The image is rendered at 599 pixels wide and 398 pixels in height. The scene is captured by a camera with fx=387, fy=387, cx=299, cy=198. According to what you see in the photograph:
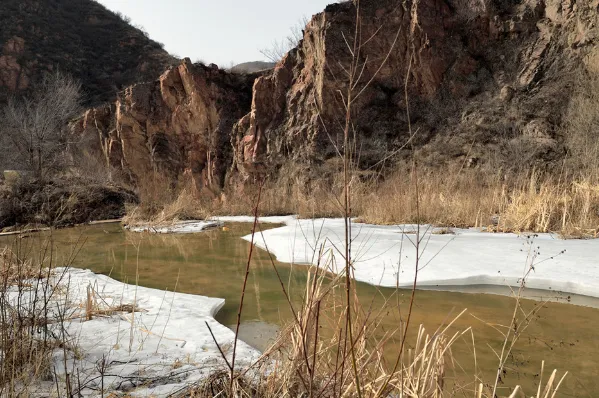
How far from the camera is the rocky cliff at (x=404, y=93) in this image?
11.9 meters

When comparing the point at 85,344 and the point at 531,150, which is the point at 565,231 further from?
the point at 531,150

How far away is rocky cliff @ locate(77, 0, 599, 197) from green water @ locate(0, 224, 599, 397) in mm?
6088

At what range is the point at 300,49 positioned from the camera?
1622 cm

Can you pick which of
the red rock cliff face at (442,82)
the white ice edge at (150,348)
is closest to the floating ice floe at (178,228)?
the white ice edge at (150,348)

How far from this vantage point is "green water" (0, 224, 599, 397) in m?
1.75

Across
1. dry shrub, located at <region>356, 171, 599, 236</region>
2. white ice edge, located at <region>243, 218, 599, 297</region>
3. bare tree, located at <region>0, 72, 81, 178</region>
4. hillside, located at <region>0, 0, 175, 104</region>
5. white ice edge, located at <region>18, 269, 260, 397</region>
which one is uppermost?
hillside, located at <region>0, 0, 175, 104</region>

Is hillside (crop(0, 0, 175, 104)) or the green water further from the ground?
hillside (crop(0, 0, 175, 104))

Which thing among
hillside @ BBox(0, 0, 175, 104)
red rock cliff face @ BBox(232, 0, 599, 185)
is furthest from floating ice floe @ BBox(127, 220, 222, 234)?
hillside @ BBox(0, 0, 175, 104)

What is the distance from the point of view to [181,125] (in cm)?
1895

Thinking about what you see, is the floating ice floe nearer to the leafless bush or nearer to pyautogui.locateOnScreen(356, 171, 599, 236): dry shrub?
pyautogui.locateOnScreen(356, 171, 599, 236): dry shrub

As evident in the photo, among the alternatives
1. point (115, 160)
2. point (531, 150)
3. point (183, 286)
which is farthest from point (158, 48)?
point (183, 286)

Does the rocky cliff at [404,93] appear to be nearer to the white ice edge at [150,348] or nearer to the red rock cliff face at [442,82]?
the red rock cliff face at [442,82]

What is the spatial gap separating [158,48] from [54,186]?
2851 cm

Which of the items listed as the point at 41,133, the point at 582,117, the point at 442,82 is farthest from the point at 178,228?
the point at 41,133
